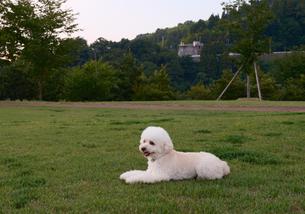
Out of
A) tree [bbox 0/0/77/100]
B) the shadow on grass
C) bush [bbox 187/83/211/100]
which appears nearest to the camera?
the shadow on grass

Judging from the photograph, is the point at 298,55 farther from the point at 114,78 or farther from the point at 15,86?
the point at 15,86

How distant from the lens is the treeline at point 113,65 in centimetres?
4653

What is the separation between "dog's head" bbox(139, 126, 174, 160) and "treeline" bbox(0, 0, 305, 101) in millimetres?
39290

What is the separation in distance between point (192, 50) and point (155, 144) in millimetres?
100358

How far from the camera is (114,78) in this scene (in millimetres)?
60875

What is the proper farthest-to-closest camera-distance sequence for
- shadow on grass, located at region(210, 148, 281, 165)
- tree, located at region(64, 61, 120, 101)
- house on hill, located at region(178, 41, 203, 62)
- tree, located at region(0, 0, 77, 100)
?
house on hill, located at region(178, 41, 203, 62), tree, located at region(64, 61, 120, 101), tree, located at region(0, 0, 77, 100), shadow on grass, located at region(210, 148, 281, 165)

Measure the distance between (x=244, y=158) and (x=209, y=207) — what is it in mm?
3538

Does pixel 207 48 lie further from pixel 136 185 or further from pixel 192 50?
pixel 136 185

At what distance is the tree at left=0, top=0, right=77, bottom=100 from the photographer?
4572cm

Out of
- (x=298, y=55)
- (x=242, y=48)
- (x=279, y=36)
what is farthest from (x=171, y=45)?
(x=242, y=48)

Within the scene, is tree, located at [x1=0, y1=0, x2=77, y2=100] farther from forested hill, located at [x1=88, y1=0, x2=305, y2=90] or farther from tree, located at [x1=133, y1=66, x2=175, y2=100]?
forested hill, located at [x1=88, y1=0, x2=305, y2=90]

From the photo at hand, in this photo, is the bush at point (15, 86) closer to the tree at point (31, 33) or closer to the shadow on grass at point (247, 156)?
the tree at point (31, 33)

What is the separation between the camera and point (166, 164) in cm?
679

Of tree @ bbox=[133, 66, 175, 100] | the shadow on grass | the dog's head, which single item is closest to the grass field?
the shadow on grass
